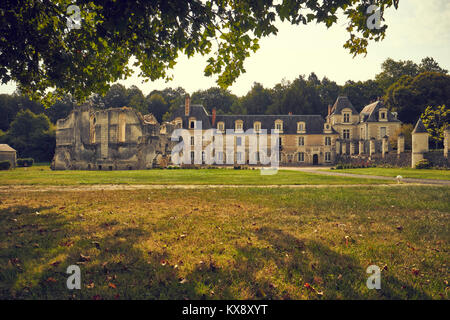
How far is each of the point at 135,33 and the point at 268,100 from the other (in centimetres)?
6078

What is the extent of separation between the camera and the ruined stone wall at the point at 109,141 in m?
29.5

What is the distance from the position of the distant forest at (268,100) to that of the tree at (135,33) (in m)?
39.5

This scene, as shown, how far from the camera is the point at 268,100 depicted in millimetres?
65000

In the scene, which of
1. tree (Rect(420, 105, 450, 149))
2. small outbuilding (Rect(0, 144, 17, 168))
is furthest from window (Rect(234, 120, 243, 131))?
small outbuilding (Rect(0, 144, 17, 168))

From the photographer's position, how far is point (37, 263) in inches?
141

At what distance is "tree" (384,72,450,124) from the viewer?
43.3 metres

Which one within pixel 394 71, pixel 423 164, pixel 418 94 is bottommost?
pixel 423 164

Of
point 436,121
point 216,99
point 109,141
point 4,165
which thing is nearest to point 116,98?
point 216,99

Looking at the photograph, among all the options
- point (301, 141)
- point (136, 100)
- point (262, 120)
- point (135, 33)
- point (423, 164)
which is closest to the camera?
point (135, 33)

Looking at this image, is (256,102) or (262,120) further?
(256,102)

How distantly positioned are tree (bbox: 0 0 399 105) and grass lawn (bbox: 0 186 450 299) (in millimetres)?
4316

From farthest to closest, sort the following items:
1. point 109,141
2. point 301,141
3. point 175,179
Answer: point 301,141
point 109,141
point 175,179

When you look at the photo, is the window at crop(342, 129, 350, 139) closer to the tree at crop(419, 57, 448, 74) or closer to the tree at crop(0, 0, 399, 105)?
the tree at crop(419, 57, 448, 74)

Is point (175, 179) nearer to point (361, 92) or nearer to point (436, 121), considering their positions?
point (436, 121)
